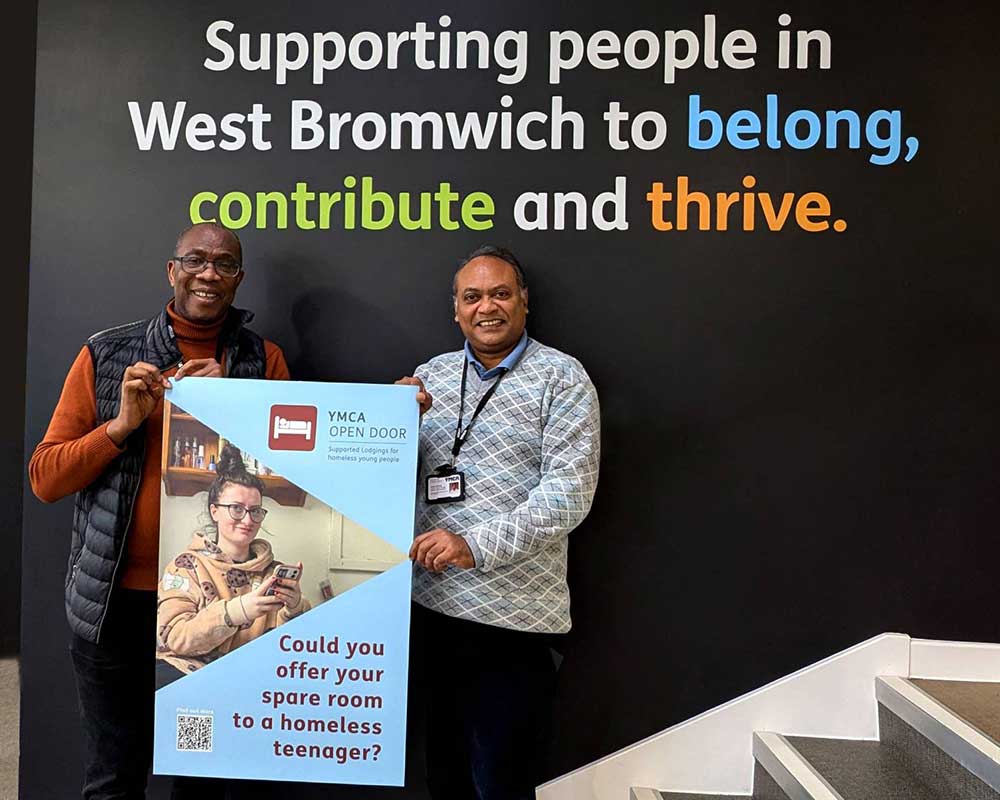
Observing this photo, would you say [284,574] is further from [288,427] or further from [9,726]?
[9,726]

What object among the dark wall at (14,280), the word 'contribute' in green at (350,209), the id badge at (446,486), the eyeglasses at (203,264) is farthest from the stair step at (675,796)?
the dark wall at (14,280)

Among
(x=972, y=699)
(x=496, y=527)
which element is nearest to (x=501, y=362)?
(x=496, y=527)

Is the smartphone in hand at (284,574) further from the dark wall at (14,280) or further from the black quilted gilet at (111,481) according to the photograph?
the dark wall at (14,280)

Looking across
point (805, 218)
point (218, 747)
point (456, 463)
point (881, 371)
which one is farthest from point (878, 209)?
point (218, 747)

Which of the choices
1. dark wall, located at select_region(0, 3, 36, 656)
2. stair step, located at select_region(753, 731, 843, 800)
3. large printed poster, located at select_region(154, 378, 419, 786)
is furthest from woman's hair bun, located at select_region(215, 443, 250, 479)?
dark wall, located at select_region(0, 3, 36, 656)

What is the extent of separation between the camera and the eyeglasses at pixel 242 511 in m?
2.20

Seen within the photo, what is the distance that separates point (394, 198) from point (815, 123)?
1204 mm

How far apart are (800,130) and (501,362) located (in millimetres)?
1103

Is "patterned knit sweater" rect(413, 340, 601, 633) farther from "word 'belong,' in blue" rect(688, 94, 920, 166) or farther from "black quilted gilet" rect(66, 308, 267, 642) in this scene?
"word 'belong,' in blue" rect(688, 94, 920, 166)

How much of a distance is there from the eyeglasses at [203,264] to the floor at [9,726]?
6.13 feet

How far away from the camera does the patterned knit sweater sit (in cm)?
217

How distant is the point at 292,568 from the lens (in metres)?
2.20

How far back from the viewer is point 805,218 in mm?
2637

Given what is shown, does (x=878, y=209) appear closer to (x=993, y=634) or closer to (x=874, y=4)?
(x=874, y=4)
